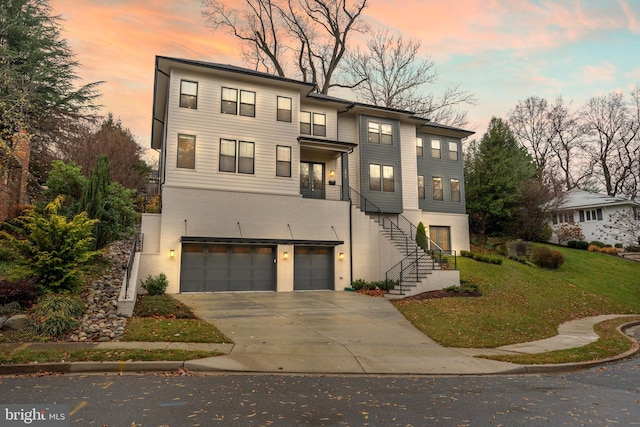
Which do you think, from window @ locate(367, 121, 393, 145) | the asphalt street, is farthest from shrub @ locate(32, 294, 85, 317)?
window @ locate(367, 121, 393, 145)

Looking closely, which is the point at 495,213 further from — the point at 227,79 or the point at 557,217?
the point at 227,79

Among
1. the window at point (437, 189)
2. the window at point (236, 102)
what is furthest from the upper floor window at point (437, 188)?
the window at point (236, 102)

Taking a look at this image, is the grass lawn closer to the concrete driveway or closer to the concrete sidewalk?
the concrete sidewalk

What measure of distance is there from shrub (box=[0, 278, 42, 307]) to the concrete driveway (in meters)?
4.83

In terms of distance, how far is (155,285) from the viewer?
16.8m

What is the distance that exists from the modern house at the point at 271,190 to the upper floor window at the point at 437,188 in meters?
4.00

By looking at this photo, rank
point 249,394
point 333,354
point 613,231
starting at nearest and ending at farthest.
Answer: point 249,394 → point 333,354 → point 613,231

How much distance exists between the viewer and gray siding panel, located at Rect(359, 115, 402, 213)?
2462 cm

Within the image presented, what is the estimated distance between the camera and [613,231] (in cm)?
3550

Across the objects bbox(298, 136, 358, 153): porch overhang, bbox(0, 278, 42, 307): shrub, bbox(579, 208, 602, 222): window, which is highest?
bbox(298, 136, 358, 153): porch overhang

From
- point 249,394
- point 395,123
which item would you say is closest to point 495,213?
point 395,123

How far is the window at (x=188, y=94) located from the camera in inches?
783

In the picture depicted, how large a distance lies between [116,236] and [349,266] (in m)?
12.0

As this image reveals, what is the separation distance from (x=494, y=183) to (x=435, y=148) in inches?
276
